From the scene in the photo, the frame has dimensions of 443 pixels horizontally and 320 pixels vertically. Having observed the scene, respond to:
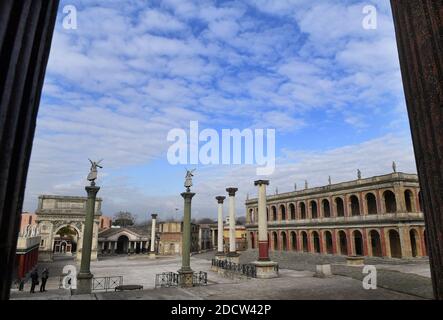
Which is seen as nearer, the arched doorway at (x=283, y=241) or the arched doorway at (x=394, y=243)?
the arched doorway at (x=394, y=243)

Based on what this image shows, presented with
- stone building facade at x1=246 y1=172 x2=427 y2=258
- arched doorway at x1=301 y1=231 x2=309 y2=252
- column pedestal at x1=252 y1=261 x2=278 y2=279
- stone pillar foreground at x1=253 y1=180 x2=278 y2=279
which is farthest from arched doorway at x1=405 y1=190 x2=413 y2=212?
column pedestal at x1=252 y1=261 x2=278 y2=279

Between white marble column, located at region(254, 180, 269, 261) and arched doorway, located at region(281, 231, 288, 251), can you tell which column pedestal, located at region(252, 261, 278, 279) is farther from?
arched doorway, located at region(281, 231, 288, 251)

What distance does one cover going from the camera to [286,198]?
45594 millimetres

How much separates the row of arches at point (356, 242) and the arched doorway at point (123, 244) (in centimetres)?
2590

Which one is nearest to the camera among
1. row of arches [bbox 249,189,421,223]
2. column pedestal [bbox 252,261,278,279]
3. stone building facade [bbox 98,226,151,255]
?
column pedestal [bbox 252,261,278,279]

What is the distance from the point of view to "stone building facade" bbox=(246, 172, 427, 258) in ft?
96.1

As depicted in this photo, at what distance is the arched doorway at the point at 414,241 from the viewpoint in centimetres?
2909

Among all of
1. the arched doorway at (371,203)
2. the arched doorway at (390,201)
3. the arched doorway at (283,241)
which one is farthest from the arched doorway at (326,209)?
the arched doorway at (283,241)

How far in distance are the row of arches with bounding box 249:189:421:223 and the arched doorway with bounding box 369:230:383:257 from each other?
2.22 m

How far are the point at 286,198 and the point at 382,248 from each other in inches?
668

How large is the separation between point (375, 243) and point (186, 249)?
25.2m

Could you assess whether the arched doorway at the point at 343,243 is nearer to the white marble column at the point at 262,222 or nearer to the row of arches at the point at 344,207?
the row of arches at the point at 344,207

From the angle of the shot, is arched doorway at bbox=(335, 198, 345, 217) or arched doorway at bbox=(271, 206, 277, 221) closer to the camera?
arched doorway at bbox=(335, 198, 345, 217)

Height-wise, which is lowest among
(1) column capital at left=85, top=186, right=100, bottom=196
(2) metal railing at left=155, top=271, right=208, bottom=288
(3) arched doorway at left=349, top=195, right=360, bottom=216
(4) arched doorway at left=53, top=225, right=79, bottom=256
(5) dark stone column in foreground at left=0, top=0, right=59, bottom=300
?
(2) metal railing at left=155, top=271, right=208, bottom=288
